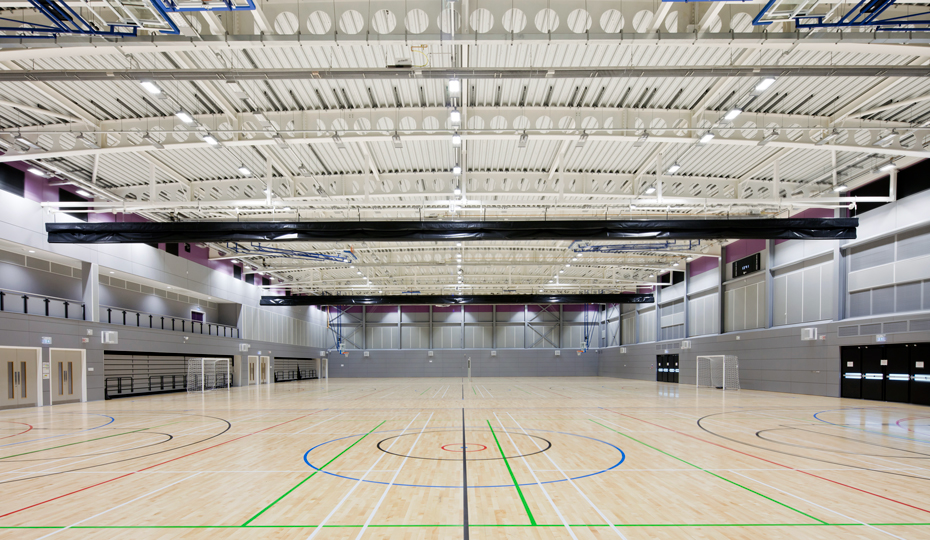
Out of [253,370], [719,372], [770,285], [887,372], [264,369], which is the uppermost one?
[770,285]

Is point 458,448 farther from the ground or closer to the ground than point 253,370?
farther from the ground

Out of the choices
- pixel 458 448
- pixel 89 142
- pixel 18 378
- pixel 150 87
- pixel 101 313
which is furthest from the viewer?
pixel 101 313

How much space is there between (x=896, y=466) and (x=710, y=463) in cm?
303

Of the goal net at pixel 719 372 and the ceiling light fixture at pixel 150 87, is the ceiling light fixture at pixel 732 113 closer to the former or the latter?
the ceiling light fixture at pixel 150 87

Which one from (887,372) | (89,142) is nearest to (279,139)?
(89,142)

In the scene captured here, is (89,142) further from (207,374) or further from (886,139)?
(886,139)

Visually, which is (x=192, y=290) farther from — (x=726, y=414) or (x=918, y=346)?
(x=918, y=346)

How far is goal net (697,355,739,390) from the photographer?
3193 cm

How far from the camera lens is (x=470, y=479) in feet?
27.0

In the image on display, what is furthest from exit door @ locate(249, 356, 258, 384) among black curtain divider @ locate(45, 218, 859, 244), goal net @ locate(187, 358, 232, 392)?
black curtain divider @ locate(45, 218, 859, 244)

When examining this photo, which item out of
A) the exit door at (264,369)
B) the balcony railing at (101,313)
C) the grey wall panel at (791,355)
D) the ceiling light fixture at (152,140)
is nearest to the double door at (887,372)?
the grey wall panel at (791,355)

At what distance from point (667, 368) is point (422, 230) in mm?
30049

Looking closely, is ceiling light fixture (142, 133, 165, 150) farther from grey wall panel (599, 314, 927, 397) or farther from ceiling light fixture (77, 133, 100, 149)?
grey wall panel (599, 314, 927, 397)

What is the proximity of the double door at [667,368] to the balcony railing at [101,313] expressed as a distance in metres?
33.8
